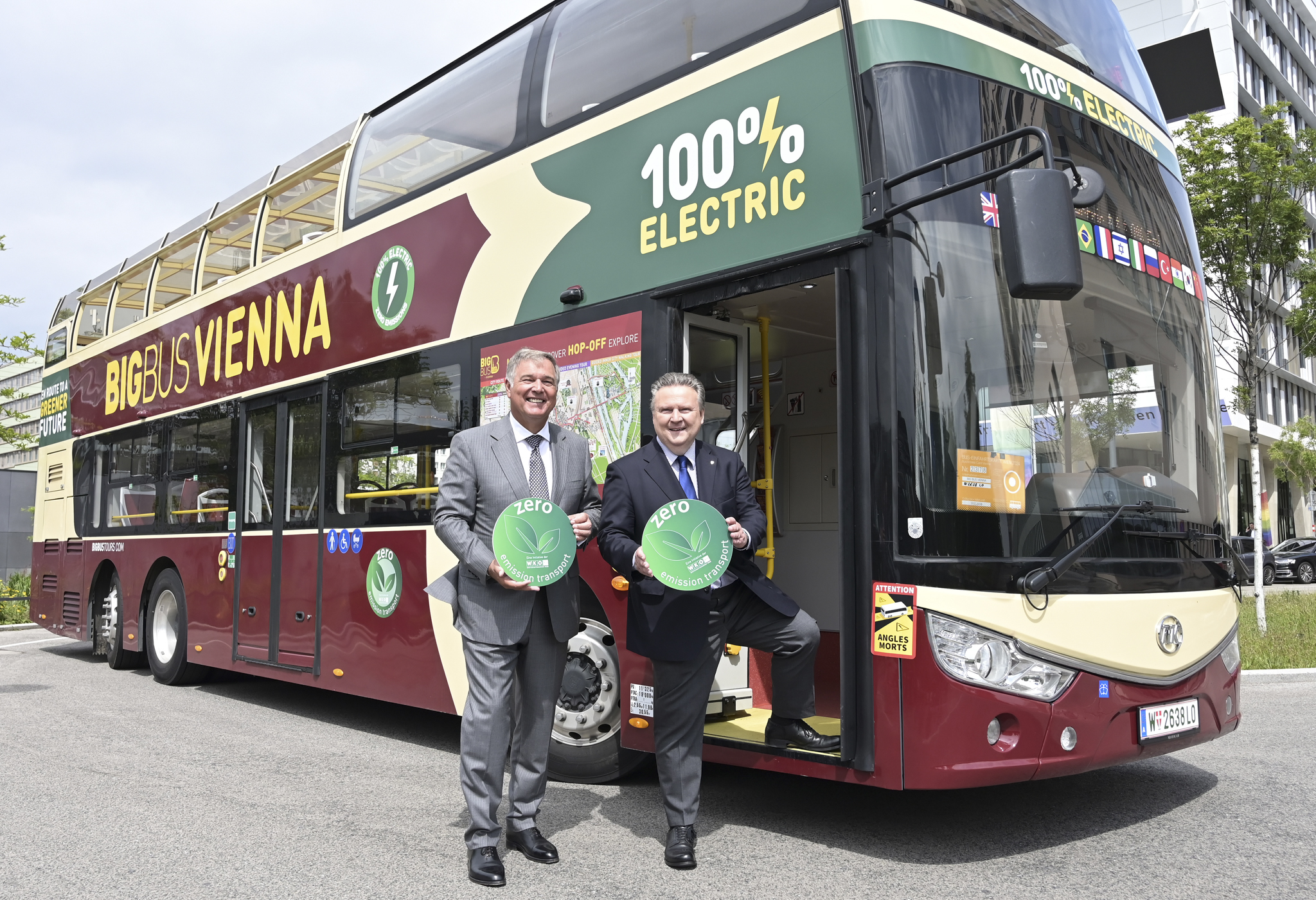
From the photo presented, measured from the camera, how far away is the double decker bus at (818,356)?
4.37 m

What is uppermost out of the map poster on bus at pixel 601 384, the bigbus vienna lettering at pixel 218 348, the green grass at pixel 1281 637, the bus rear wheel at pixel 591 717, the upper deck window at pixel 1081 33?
the upper deck window at pixel 1081 33

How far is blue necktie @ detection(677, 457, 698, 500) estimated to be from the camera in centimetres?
467

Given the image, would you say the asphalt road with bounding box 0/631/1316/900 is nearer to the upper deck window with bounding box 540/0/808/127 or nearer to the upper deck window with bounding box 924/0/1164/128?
the upper deck window with bounding box 924/0/1164/128

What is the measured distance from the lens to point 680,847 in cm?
441

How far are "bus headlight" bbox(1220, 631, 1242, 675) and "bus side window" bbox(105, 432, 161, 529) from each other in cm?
901

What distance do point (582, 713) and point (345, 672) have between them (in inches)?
99.2

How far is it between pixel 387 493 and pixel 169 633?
4380 mm

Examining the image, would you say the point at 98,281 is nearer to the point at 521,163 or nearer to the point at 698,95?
the point at 521,163

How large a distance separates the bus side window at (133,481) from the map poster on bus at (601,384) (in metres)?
6.00

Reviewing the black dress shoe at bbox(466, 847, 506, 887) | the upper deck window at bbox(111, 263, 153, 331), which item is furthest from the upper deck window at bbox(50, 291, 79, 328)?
the black dress shoe at bbox(466, 847, 506, 887)

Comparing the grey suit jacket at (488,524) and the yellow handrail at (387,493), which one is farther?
the yellow handrail at (387,493)

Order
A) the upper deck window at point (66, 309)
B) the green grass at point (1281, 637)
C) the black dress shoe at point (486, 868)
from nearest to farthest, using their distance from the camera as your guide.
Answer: the black dress shoe at point (486, 868) → the green grass at point (1281, 637) → the upper deck window at point (66, 309)

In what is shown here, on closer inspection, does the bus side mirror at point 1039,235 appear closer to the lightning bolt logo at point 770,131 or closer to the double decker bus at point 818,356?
the double decker bus at point 818,356

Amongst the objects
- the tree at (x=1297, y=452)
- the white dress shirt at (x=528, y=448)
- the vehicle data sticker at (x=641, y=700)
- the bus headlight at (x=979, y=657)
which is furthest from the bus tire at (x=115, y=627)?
the tree at (x=1297, y=452)
